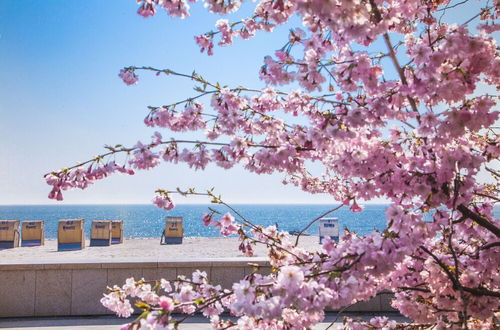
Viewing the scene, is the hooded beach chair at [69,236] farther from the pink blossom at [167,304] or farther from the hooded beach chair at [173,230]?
the pink blossom at [167,304]

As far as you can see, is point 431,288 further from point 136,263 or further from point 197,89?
point 136,263

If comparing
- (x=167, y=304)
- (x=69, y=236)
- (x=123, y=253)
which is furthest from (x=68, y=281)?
(x=69, y=236)

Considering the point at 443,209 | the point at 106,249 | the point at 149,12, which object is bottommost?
the point at 106,249

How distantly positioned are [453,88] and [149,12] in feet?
7.30

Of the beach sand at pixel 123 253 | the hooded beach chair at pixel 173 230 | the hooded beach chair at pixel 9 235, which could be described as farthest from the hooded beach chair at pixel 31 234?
the hooded beach chair at pixel 173 230

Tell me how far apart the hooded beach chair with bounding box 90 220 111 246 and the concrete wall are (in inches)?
577

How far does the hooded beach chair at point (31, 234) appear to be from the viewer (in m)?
20.1

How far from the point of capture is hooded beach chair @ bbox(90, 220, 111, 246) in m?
21.0

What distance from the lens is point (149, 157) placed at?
11.3 feet

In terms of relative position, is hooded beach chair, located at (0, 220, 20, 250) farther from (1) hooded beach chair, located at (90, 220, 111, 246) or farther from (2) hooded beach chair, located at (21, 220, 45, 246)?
(1) hooded beach chair, located at (90, 220, 111, 246)

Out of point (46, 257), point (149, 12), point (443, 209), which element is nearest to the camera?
point (443, 209)

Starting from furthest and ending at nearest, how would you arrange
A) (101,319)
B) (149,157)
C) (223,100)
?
(101,319) → (223,100) → (149,157)

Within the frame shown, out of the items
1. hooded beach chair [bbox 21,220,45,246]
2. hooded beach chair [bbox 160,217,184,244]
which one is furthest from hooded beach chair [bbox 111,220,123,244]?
hooded beach chair [bbox 21,220,45,246]

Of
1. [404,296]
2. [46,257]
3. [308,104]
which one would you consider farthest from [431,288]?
[46,257]
